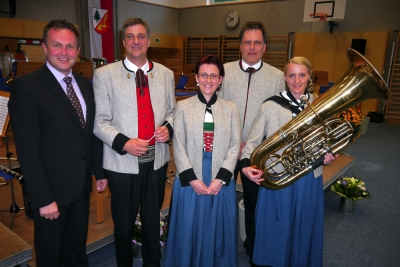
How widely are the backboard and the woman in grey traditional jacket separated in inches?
358

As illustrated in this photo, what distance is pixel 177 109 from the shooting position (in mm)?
2023

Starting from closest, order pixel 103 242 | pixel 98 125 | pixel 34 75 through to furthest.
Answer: pixel 34 75 < pixel 98 125 < pixel 103 242

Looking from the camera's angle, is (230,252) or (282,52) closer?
(230,252)

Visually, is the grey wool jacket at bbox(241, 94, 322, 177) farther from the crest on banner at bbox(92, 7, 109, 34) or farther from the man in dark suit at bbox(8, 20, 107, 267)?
the crest on banner at bbox(92, 7, 109, 34)

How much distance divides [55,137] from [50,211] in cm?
40

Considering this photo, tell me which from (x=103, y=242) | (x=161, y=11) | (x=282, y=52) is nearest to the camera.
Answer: (x=103, y=242)

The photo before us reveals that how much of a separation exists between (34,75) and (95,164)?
666mm

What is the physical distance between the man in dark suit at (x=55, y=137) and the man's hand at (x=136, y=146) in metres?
0.24

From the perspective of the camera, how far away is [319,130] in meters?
1.90

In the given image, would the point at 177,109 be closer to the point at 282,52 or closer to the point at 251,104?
the point at 251,104

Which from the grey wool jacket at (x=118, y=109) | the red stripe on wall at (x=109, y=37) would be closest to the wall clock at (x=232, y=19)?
the red stripe on wall at (x=109, y=37)

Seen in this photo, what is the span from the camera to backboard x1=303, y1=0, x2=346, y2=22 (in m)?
9.41

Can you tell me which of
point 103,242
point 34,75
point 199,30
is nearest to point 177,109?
point 34,75

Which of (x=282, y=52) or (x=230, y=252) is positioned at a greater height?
(x=282, y=52)
